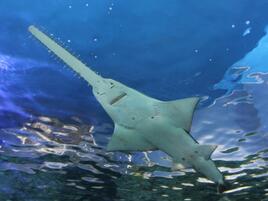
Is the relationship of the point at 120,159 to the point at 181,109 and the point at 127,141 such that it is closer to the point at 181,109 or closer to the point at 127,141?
the point at 127,141

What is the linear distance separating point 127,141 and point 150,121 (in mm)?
444

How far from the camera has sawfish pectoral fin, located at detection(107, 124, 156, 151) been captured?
5109 mm

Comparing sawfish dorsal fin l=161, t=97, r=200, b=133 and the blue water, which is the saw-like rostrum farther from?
the blue water

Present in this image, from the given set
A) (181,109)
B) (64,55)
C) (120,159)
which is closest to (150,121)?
(181,109)

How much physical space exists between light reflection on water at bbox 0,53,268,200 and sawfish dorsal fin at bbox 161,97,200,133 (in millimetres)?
2972

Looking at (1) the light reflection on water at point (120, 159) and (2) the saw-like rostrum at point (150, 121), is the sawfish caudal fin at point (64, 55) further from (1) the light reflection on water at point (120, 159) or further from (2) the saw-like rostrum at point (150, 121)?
(1) the light reflection on water at point (120, 159)

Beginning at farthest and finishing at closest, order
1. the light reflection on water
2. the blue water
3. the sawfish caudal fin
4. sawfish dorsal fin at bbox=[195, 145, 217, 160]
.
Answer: the light reflection on water < the blue water < sawfish dorsal fin at bbox=[195, 145, 217, 160] < the sawfish caudal fin

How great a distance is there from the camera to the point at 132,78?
727 centimetres

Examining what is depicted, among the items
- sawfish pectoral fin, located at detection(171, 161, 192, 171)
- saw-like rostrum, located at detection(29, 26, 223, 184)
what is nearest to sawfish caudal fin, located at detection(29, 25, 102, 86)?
saw-like rostrum, located at detection(29, 26, 223, 184)

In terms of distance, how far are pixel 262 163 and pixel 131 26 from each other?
6.54 m

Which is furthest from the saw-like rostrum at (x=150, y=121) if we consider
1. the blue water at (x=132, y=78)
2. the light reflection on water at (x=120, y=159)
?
the light reflection on water at (x=120, y=159)

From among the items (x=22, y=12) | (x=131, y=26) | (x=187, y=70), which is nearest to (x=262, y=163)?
(x=187, y=70)

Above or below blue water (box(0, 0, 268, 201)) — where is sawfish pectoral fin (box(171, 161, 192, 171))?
below

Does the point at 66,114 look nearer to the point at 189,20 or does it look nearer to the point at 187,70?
the point at 187,70
